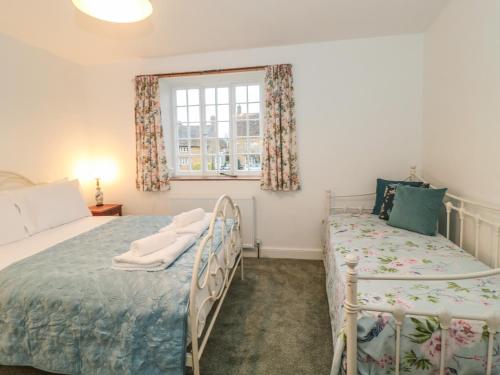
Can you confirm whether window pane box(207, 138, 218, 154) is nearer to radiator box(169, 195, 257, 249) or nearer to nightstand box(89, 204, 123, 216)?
radiator box(169, 195, 257, 249)

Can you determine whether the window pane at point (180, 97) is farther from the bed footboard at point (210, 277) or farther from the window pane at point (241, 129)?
the bed footboard at point (210, 277)

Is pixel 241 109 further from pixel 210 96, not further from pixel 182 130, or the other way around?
pixel 182 130

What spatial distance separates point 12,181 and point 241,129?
8.04 feet

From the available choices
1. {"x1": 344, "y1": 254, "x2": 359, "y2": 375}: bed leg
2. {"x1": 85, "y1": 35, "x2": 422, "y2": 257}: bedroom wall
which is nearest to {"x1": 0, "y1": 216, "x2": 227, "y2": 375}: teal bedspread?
{"x1": 344, "y1": 254, "x2": 359, "y2": 375}: bed leg

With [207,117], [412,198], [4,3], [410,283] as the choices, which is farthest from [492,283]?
[4,3]

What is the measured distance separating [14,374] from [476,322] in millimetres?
2391

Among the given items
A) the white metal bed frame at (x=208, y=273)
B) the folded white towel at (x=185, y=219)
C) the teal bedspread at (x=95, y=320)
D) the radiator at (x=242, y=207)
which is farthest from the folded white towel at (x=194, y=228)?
the radiator at (x=242, y=207)

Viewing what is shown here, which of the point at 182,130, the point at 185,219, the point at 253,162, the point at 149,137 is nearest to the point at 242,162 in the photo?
the point at 253,162

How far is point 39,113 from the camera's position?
9.80 feet

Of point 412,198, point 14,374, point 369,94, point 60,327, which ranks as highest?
point 369,94

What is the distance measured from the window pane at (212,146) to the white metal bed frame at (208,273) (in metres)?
1.40

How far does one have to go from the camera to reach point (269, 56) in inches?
124

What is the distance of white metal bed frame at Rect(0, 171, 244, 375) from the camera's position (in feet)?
4.29

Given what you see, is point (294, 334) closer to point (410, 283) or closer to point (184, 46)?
point (410, 283)
